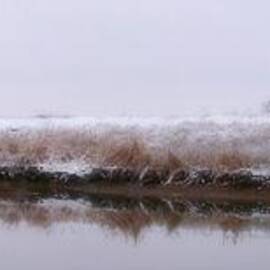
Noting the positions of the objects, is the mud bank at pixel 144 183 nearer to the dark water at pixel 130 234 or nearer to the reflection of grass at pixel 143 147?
the reflection of grass at pixel 143 147

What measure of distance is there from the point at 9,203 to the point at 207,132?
16.5 ft

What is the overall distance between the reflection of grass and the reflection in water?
0.98 metres

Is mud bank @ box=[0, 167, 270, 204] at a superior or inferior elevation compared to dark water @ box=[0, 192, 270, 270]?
superior

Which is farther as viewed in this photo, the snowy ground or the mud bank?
the snowy ground

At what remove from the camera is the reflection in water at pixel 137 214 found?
52.7 feet

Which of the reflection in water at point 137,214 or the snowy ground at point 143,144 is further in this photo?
the snowy ground at point 143,144

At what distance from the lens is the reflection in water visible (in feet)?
52.7

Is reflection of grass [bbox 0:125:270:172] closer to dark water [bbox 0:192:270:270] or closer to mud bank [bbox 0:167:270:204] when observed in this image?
mud bank [bbox 0:167:270:204]

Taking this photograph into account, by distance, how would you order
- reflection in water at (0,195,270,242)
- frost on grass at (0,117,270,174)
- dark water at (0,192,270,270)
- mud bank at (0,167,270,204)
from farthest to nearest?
frost on grass at (0,117,270,174) → mud bank at (0,167,270,204) → reflection in water at (0,195,270,242) → dark water at (0,192,270,270)

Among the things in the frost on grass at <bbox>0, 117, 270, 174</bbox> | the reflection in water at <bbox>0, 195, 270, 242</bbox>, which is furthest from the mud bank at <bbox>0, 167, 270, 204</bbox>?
the reflection in water at <bbox>0, 195, 270, 242</bbox>

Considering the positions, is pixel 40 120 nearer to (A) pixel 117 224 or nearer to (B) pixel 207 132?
(B) pixel 207 132

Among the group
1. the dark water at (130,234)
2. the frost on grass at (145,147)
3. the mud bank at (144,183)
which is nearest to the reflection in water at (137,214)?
the dark water at (130,234)

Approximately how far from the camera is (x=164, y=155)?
1978 centimetres

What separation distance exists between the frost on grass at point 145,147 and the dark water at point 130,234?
102 cm
